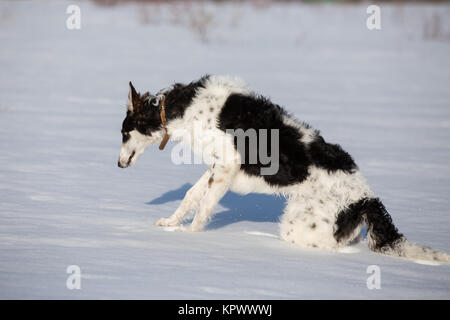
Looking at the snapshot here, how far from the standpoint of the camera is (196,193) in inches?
249

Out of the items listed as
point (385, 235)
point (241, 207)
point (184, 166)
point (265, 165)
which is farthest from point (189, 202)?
point (184, 166)

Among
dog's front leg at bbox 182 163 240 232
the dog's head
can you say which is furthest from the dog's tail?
the dog's head

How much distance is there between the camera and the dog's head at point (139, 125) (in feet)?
20.9

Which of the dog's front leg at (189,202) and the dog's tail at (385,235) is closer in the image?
the dog's tail at (385,235)

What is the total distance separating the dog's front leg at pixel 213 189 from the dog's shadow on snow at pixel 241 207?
1.02 feet

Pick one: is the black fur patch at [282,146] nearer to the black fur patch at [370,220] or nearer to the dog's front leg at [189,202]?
the black fur patch at [370,220]

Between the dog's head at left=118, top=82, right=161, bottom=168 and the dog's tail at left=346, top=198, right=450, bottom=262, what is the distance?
201 cm

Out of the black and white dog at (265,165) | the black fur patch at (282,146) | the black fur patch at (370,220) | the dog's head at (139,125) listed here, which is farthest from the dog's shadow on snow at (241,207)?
the black fur patch at (370,220)

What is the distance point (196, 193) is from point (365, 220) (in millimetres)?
1524

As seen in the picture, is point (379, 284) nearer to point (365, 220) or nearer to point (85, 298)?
point (365, 220)

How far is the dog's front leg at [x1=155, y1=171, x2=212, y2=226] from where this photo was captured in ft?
20.6

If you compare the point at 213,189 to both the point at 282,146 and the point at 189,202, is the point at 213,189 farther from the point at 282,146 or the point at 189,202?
the point at 282,146

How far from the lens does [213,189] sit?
20.1 feet

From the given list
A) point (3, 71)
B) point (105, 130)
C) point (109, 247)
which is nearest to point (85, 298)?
point (109, 247)
